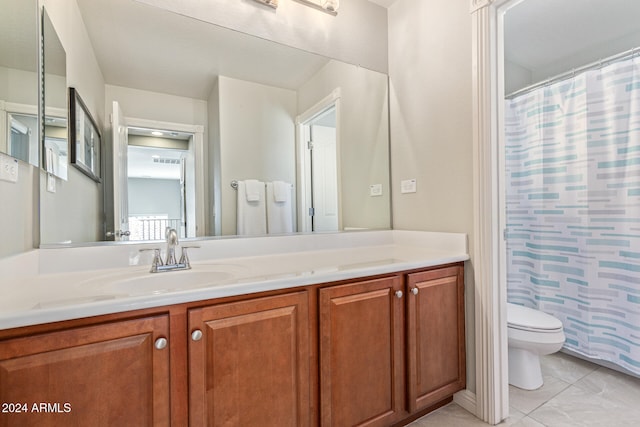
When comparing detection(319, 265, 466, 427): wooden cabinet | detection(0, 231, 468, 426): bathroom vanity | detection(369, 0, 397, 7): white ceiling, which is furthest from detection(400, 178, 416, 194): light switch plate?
detection(369, 0, 397, 7): white ceiling

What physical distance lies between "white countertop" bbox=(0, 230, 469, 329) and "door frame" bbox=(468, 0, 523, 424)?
157 millimetres

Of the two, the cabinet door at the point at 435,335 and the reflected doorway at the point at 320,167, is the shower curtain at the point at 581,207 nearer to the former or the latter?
the cabinet door at the point at 435,335

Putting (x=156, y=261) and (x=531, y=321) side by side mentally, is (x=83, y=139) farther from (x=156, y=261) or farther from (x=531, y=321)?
(x=531, y=321)

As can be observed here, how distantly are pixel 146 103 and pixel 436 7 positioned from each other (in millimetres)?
1658

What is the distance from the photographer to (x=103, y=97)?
4.37ft

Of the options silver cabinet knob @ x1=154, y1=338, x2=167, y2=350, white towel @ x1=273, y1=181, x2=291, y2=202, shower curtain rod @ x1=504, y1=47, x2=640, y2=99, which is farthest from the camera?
shower curtain rod @ x1=504, y1=47, x2=640, y2=99

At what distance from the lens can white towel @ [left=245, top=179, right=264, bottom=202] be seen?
1.61 metres

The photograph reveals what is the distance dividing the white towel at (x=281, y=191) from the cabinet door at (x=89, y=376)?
0.94 meters

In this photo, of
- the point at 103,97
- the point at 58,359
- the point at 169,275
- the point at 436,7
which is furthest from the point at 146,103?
the point at 436,7

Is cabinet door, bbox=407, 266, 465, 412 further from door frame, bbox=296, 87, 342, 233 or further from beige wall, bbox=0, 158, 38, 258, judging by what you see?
beige wall, bbox=0, 158, 38, 258

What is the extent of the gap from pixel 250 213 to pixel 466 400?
1.50 meters

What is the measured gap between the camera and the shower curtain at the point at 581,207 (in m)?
1.86

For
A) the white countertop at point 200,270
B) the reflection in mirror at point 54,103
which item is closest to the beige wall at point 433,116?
the white countertop at point 200,270

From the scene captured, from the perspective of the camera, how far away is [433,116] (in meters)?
1.76
